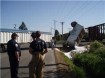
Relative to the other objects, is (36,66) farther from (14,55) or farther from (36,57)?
(14,55)

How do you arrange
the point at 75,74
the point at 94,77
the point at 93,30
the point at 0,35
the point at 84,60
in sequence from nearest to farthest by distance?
the point at 75,74, the point at 94,77, the point at 84,60, the point at 0,35, the point at 93,30

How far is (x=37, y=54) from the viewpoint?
9938 millimetres

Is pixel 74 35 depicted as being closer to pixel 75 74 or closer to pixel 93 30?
pixel 93 30

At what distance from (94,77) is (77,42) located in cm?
2783

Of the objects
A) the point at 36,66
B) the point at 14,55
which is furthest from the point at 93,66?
the point at 36,66

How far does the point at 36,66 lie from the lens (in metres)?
9.97

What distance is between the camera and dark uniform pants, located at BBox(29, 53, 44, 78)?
391 inches

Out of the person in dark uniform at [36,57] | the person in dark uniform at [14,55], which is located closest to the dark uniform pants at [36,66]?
the person in dark uniform at [36,57]

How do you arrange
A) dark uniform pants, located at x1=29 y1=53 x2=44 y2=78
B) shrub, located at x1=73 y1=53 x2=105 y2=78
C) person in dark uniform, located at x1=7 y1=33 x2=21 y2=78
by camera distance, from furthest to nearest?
shrub, located at x1=73 y1=53 x2=105 y2=78
person in dark uniform, located at x1=7 y1=33 x2=21 y2=78
dark uniform pants, located at x1=29 y1=53 x2=44 y2=78

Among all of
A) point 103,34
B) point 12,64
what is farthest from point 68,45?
point 12,64

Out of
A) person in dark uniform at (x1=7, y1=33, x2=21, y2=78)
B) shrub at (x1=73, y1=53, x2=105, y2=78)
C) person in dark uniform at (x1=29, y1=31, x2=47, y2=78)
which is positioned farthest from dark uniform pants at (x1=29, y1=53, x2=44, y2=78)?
shrub at (x1=73, y1=53, x2=105, y2=78)

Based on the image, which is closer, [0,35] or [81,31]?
[0,35]

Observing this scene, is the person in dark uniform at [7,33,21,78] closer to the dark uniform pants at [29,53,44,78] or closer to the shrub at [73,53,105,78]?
the dark uniform pants at [29,53,44,78]

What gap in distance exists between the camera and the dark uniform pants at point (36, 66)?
9922 millimetres
